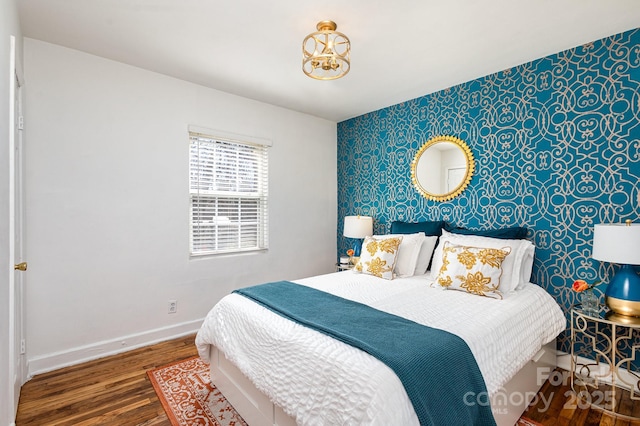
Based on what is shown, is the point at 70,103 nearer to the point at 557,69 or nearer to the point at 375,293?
the point at 375,293

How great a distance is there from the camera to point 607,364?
238cm

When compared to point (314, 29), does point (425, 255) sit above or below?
below

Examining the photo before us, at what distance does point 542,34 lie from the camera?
2.28 m

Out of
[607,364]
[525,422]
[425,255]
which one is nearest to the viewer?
[525,422]

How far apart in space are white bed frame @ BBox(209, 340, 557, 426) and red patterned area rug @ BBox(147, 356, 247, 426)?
61mm

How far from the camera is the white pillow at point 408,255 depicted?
295 centimetres

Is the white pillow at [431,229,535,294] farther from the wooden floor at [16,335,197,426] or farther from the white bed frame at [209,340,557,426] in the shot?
the wooden floor at [16,335,197,426]

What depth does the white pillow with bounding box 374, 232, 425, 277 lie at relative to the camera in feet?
9.68

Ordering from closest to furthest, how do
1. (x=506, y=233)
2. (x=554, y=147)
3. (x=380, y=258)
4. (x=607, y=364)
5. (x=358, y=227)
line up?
(x=607, y=364)
(x=554, y=147)
(x=506, y=233)
(x=380, y=258)
(x=358, y=227)

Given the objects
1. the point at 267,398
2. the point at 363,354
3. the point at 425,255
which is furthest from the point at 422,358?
the point at 425,255

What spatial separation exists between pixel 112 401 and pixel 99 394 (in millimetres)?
160


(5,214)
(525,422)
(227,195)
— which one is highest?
(227,195)

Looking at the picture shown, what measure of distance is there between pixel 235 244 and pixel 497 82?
3.08 m

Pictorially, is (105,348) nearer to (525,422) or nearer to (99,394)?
(99,394)
